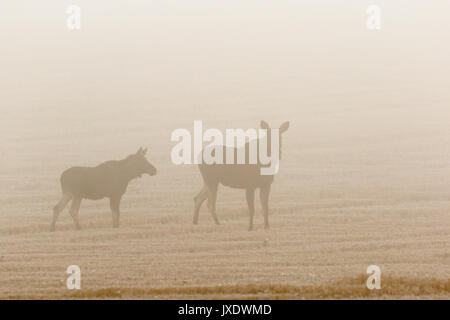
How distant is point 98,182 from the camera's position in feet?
57.5

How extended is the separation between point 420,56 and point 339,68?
5.28 meters

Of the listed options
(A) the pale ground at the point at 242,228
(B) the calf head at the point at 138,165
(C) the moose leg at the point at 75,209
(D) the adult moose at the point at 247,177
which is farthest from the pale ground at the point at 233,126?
(B) the calf head at the point at 138,165

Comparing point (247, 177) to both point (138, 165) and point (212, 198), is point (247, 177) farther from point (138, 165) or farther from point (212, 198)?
point (138, 165)

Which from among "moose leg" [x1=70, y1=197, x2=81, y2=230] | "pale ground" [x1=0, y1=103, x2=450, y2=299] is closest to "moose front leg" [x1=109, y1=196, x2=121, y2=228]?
"pale ground" [x1=0, y1=103, x2=450, y2=299]

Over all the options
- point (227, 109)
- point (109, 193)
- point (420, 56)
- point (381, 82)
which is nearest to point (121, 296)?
point (109, 193)

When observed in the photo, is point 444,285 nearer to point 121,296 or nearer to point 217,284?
point 217,284

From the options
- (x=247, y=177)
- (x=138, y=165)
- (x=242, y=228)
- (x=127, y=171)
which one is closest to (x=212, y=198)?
(x=242, y=228)

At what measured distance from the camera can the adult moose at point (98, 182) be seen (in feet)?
57.1

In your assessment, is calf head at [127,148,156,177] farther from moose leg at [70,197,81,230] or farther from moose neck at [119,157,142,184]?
moose leg at [70,197,81,230]

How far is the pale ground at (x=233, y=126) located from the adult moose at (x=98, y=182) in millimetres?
588

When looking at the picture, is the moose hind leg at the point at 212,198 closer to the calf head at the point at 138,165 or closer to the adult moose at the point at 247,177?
the adult moose at the point at 247,177

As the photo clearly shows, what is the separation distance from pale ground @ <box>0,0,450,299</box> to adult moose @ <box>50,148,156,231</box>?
1.93ft

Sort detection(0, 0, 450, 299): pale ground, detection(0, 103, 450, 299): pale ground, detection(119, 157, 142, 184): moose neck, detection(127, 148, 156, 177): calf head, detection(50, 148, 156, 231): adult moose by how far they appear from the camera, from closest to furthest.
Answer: detection(0, 103, 450, 299): pale ground
detection(0, 0, 450, 299): pale ground
detection(50, 148, 156, 231): adult moose
detection(119, 157, 142, 184): moose neck
detection(127, 148, 156, 177): calf head

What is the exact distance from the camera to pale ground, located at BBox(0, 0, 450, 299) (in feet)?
43.3
